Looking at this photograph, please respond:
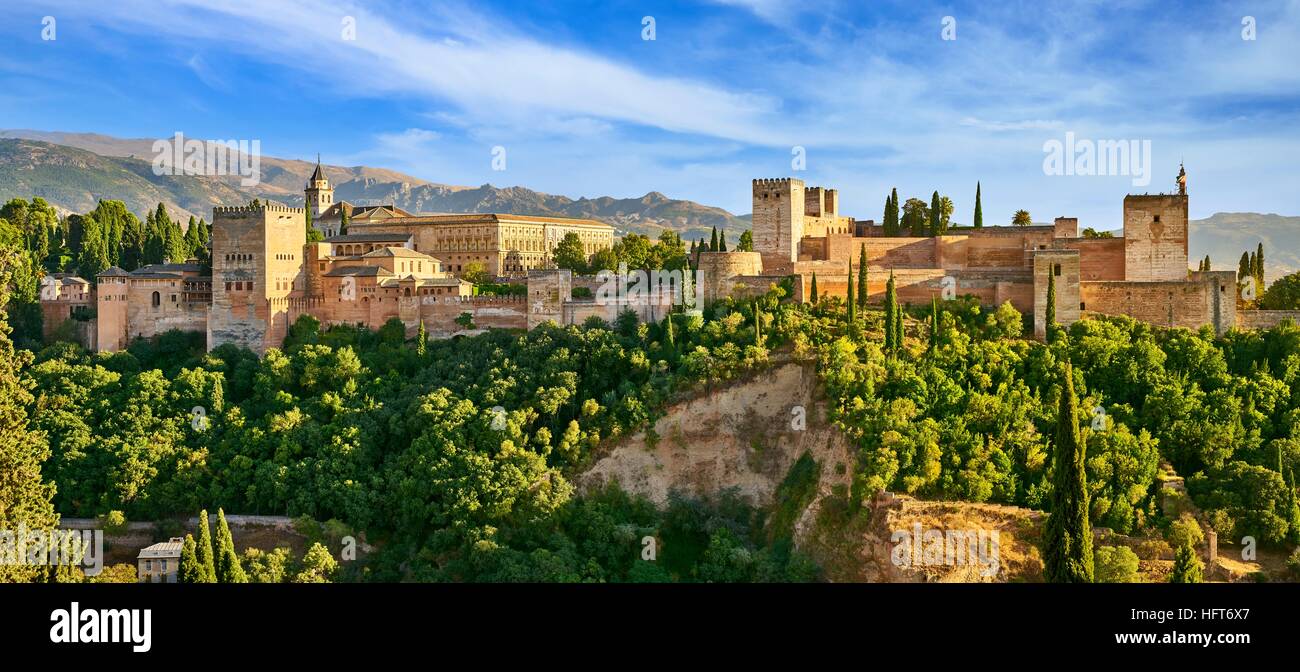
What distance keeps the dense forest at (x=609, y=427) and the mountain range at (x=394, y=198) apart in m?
78.8

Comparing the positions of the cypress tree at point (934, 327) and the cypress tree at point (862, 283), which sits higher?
the cypress tree at point (862, 283)

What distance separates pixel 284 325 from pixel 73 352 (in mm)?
6336

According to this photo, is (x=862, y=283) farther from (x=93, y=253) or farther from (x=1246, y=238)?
(x=1246, y=238)

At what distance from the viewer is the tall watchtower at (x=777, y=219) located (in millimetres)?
35094

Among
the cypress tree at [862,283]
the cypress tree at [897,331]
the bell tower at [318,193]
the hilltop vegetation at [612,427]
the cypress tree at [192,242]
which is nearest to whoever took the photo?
the hilltop vegetation at [612,427]

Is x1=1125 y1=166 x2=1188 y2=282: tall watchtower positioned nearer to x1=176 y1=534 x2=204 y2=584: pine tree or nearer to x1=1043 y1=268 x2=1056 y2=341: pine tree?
x1=1043 y1=268 x2=1056 y2=341: pine tree

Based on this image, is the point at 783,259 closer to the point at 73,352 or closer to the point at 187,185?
the point at 73,352

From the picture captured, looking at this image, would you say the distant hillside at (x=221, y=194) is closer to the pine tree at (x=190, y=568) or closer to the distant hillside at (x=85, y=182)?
the distant hillside at (x=85, y=182)

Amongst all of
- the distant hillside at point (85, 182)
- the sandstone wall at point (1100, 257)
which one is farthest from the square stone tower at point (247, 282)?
the distant hillside at point (85, 182)

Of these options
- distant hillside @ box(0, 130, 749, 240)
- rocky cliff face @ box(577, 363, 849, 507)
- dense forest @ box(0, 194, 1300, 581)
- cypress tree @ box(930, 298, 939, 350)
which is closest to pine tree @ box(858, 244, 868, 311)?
dense forest @ box(0, 194, 1300, 581)

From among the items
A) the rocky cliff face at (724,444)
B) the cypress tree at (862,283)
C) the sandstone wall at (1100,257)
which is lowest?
the rocky cliff face at (724,444)

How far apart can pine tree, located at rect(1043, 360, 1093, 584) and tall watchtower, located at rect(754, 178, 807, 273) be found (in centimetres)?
1679

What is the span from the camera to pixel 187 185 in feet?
516

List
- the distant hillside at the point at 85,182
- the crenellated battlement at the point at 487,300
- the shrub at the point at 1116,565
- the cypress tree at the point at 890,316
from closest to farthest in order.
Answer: the shrub at the point at 1116,565
the cypress tree at the point at 890,316
the crenellated battlement at the point at 487,300
the distant hillside at the point at 85,182
